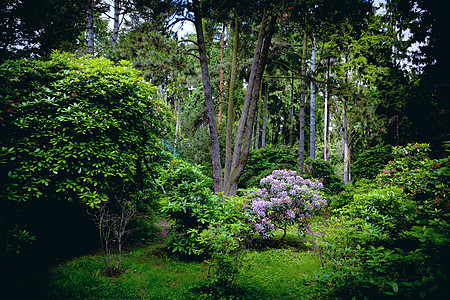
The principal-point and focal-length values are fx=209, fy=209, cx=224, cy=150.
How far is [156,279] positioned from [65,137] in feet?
11.1

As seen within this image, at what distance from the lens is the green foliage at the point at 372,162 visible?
12875mm

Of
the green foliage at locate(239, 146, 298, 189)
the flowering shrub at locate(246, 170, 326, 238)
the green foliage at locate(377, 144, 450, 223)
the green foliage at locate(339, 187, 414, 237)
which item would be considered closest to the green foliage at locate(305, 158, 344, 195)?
the green foliage at locate(239, 146, 298, 189)

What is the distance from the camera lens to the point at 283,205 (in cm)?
644

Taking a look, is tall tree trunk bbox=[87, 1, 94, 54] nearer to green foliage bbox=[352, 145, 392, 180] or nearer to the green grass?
the green grass

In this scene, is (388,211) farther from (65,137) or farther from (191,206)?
(65,137)

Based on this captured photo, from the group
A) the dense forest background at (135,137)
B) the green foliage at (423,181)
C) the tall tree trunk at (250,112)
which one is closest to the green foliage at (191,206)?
the dense forest background at (135,137)

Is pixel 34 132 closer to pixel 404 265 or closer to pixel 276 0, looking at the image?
pixel 404 265

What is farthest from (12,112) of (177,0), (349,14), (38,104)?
(349,14)

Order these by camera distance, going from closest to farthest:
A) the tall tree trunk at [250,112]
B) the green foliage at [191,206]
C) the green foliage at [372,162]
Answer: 1. the green foliage at [191,206]
2. the tall tree trunk at [250,112]
3. the green foliage at [372,162]

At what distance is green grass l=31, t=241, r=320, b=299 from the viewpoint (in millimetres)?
3467

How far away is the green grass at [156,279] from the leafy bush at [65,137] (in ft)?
4.09

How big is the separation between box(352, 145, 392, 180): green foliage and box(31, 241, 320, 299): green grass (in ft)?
33.9

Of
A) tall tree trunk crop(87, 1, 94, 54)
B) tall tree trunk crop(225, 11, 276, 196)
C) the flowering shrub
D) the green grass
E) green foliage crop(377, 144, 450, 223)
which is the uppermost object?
tall tree trunk crop(87, 1, 94, 54)

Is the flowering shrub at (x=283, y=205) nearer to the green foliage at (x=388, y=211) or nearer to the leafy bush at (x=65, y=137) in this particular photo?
the green foliage at (x=388, y=211)
